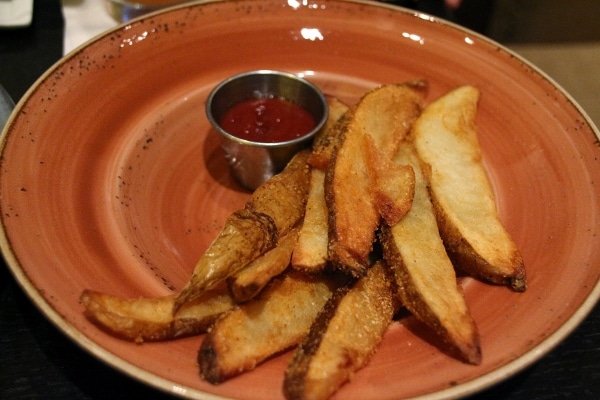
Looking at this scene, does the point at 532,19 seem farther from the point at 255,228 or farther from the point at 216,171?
the point at 255,228

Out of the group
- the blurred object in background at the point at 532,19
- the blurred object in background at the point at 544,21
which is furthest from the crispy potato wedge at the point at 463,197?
the blurred object in background at the point at 544,21

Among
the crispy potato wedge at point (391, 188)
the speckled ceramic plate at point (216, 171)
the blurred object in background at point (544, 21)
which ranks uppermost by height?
the crispy potato wedge at point (391, 188)

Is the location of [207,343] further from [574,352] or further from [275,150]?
[574,352]

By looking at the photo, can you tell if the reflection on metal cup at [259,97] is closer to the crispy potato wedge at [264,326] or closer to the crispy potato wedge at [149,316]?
the crispy potato wedge at [264,326]

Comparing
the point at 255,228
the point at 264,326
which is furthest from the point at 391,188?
the point at 264,326

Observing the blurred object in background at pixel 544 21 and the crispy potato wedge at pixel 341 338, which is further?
the blurred object in background at pixel 544 21

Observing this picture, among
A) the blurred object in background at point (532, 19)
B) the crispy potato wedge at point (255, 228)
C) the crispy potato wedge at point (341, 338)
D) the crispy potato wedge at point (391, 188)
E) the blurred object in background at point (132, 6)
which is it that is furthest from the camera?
the blurred object in background at point (532, 19)
